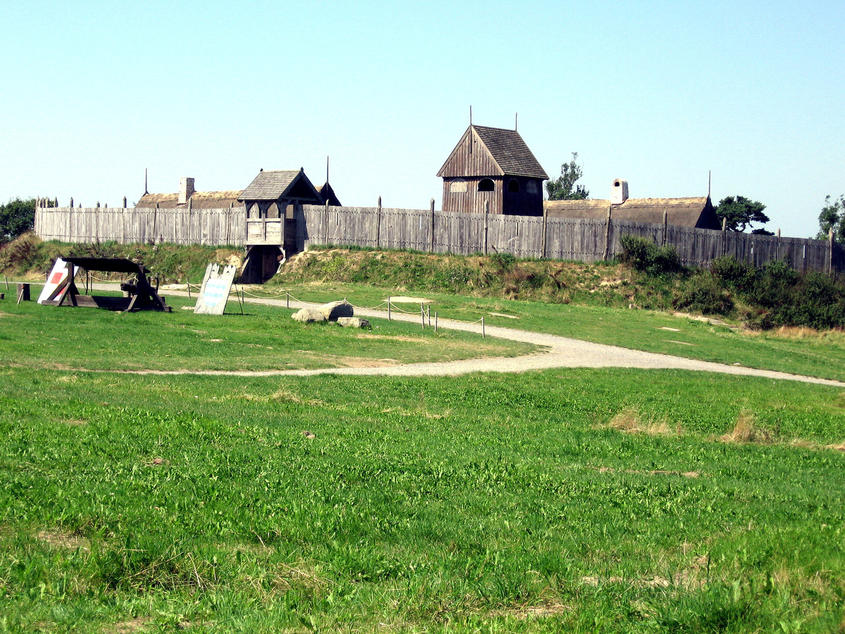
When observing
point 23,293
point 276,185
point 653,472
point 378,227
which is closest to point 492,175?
point 378,227

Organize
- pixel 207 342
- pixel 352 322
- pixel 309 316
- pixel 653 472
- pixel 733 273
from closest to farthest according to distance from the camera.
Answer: pixel 653 472 → pixel 207 342 → pixel 352 322 → pixel 309 316 → pixel 733 273

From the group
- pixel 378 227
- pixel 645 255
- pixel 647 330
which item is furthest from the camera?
pixel 378 227

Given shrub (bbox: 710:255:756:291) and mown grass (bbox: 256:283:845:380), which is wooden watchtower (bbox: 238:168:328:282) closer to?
mown grass (bbox: 256:283:845:380)

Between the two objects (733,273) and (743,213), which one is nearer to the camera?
(733,273)

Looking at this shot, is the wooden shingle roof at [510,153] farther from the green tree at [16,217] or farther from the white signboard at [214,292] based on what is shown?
the green tree at [16,217]

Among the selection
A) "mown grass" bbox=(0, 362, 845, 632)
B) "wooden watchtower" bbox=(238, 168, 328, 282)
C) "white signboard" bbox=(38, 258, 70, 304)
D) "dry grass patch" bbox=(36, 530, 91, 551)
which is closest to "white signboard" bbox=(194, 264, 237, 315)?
"white signboard" bbox=(38, 258, 70, 304)

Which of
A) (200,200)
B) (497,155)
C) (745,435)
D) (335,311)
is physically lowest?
(745,435)

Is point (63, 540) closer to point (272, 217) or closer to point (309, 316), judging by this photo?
point (309, 316)

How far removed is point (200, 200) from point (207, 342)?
4737 cm

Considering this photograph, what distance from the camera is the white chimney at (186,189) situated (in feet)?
246

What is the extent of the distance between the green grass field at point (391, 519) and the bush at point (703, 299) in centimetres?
3320

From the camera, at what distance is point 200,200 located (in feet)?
238

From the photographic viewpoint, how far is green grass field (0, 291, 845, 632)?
21.2 ft

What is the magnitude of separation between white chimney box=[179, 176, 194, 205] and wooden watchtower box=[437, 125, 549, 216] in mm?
24649
